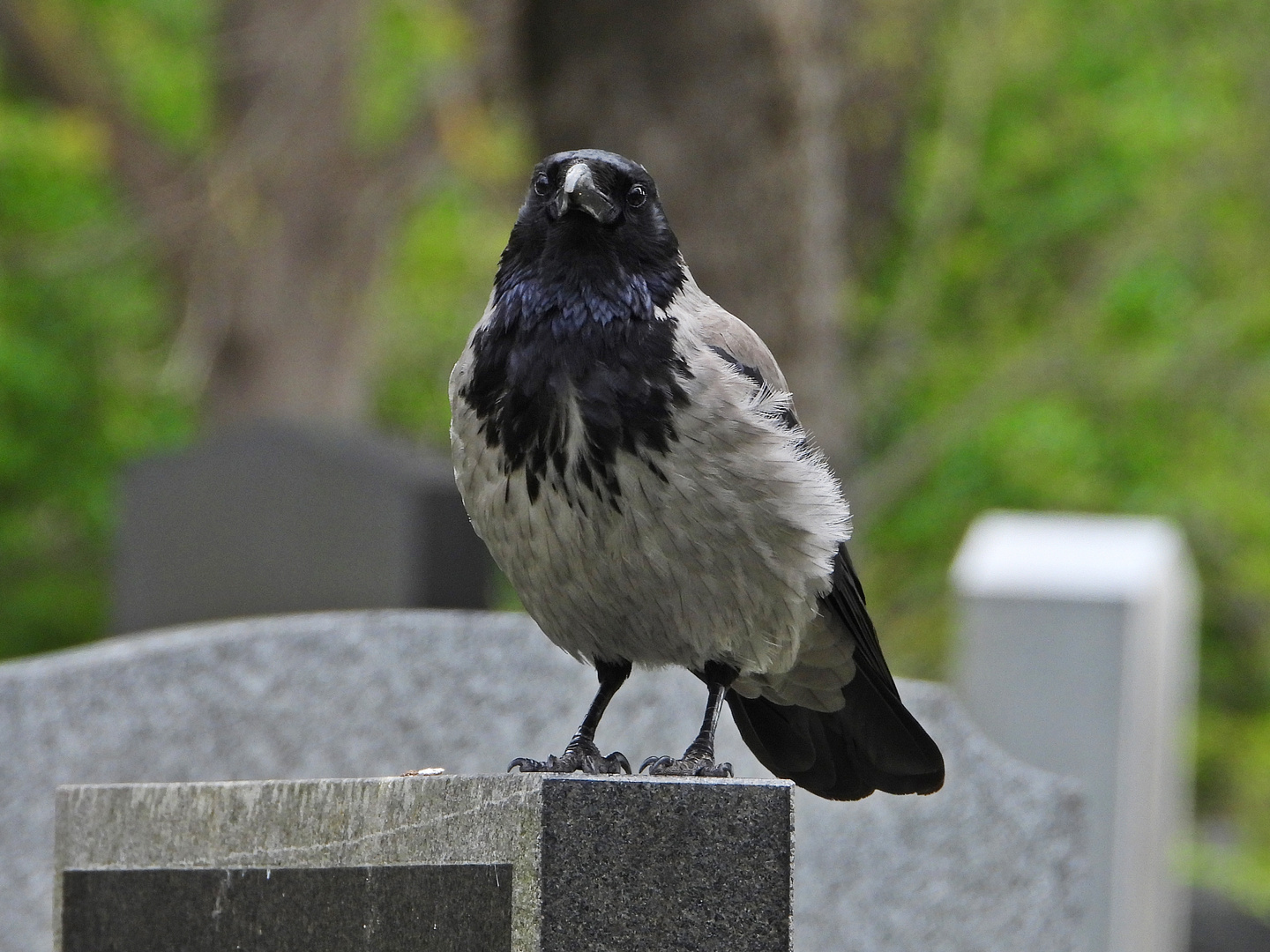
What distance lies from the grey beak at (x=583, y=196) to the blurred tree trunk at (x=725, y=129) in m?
4.87

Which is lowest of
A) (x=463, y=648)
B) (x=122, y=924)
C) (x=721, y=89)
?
(x=122, y=924)

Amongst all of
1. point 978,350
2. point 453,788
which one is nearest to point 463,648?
point 453,788

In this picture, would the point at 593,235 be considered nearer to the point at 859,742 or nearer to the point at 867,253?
the point at 859,742

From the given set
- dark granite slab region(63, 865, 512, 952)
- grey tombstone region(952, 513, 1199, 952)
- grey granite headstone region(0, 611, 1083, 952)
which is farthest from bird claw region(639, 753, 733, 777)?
grey tombstone region(952, 513, 1199, 952)

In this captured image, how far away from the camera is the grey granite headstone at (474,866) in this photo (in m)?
3.30

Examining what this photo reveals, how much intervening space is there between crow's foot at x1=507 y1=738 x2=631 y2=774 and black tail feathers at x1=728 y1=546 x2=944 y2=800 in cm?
68

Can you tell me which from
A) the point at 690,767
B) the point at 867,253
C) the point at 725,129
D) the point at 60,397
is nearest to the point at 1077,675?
the point at 725,129

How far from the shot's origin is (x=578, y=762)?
144 inches

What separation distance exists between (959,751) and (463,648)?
1.71m

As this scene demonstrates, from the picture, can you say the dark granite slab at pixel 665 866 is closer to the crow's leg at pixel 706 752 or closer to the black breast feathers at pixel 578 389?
the crow's leg at pixel 706 752

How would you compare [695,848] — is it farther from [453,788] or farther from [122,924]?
[122,924]

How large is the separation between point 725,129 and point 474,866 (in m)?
5.90

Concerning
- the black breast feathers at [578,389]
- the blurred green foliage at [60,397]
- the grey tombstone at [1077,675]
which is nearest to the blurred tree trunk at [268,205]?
the blurred green foliage at [60,397]

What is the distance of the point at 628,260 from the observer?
374 cm
